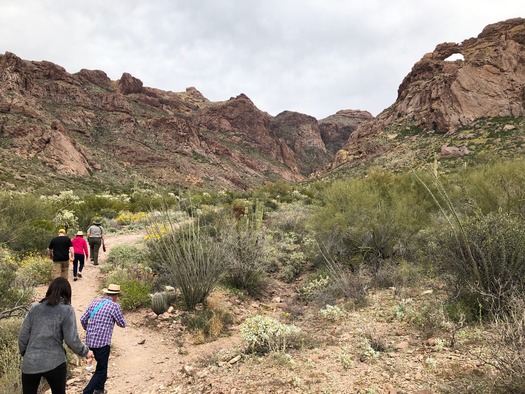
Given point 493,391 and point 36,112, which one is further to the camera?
point 36,112

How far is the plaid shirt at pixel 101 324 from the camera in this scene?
4.82 metres

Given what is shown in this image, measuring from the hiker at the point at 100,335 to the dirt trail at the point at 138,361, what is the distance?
1.85 ft


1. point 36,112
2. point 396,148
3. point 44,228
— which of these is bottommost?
point 44,228

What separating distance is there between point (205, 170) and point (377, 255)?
240ft

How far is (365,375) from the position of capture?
4.48 m

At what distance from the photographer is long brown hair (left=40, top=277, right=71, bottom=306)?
3922 mm

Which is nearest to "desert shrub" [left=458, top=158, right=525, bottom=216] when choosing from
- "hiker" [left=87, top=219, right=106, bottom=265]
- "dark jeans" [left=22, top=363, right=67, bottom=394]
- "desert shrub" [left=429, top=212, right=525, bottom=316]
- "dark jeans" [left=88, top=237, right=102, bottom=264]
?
"desert shrub" [left=429, top=212, right=525, bottom=316]

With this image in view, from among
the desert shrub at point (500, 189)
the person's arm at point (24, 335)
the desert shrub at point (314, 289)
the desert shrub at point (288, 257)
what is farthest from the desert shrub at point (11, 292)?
the desert shrub at point (500, 189)

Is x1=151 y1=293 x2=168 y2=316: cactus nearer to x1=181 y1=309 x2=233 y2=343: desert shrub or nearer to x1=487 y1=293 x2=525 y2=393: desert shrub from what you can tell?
x1=181 y1=309 x2=233 y2=343: desert shrub

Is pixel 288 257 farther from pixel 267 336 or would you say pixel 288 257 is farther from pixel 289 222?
pixel 267 336

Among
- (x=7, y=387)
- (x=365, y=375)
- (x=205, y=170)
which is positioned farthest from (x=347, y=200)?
(x=205, y=170)

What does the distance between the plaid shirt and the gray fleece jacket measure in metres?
0.85

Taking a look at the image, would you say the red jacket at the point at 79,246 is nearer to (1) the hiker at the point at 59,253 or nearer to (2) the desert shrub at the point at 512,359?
(1) the hiker at the point at 59,253

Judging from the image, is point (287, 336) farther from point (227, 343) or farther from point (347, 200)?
point (347, 200)
